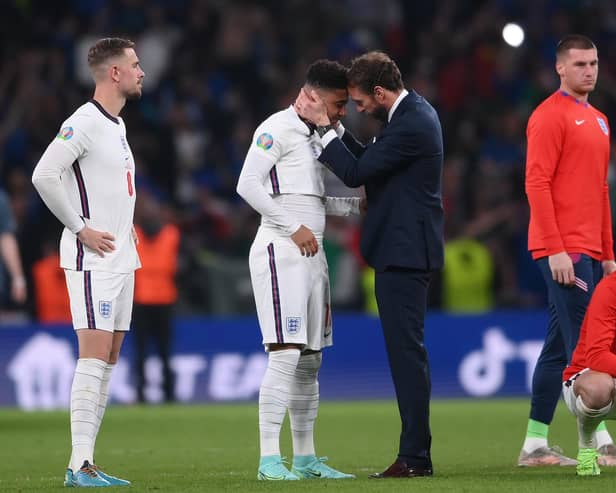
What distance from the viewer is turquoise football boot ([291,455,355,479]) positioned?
7977mm

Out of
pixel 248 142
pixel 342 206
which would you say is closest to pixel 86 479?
pixel 342 206

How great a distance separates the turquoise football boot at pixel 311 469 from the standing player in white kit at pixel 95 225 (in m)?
1.04

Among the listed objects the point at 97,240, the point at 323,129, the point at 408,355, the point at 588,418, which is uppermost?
the point at 323,129

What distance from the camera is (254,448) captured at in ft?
33.6

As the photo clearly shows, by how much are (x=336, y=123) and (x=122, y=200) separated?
1.32 metres

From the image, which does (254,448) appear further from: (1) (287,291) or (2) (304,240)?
(2) (304,240)

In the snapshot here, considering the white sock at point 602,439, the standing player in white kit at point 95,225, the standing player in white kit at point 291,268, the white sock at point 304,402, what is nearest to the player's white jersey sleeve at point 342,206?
the standing player in white kit at point 291,268

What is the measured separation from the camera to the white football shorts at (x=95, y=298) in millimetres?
7562

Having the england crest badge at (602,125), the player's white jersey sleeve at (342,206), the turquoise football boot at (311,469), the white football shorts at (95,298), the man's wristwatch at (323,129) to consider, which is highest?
the england crest badge at (602,125)

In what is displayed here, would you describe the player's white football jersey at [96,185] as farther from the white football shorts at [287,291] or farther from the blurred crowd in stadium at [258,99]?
the blurred crowd in stadium at [258,99]

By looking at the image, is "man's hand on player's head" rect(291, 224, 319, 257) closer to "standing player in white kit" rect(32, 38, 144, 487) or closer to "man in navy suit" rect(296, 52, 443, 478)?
"man in navy suit" rect(296, 52, 443, 478)

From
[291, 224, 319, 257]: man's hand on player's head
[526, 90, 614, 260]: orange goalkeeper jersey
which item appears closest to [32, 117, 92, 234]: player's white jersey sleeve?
[291, 224, 319, 257]: man's hand on player's head

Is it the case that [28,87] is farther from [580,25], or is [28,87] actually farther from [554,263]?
[554,263]

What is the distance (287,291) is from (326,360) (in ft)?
26.9
